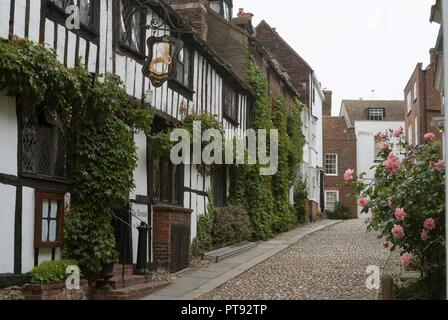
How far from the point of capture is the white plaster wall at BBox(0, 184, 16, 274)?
716 cm

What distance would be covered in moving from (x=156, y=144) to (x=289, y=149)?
11.0 m

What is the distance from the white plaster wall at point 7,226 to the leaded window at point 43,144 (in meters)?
0.43

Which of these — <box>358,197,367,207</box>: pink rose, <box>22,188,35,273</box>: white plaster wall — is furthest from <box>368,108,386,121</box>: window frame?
<box>22,188,35,273</box>: white plaster wall

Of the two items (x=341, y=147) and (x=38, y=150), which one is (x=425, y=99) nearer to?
(x=341, y=147)

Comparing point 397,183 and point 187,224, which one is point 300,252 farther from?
point 397,183

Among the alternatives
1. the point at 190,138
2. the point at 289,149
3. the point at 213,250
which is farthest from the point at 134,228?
the point at 289,149

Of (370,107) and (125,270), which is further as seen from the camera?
(370,107)

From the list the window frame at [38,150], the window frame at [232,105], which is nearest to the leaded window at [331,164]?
the window frame at [232,105]

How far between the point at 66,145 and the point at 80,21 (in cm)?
184

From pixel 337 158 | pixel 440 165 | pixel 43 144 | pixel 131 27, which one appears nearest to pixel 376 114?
pixel 337 158

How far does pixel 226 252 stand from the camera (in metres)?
13.6

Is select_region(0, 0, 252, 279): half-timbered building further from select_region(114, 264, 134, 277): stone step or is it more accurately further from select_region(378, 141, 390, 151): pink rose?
select_region(378, 141, 390, 151): pink rose

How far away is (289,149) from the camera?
21.5 m

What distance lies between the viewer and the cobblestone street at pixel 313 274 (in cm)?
896
